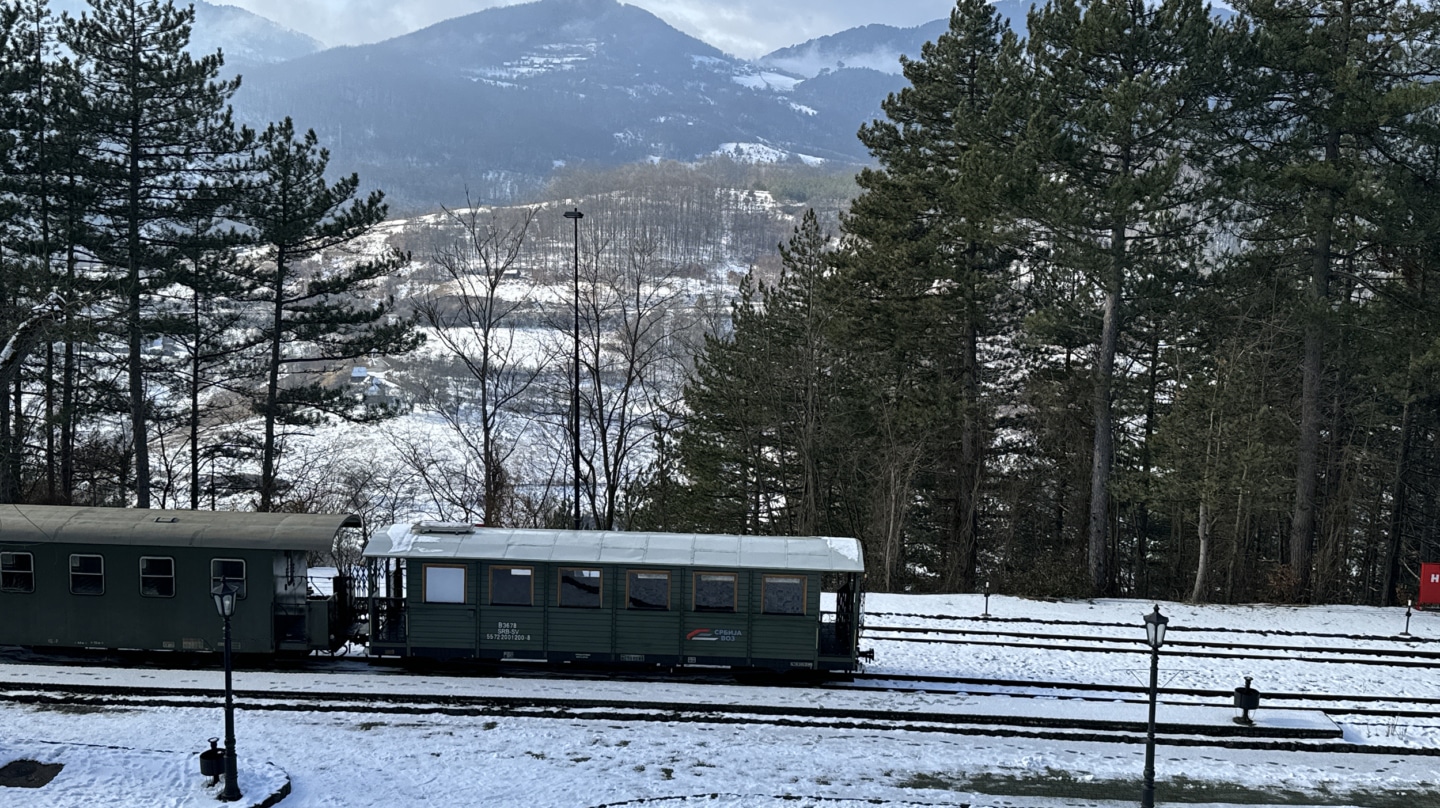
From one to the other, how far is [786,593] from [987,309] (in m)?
17.3

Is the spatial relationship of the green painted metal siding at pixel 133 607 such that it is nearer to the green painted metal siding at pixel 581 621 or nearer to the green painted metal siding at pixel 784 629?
the green painted metal siding at pixel 581 621

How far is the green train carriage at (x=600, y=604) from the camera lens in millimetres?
17703

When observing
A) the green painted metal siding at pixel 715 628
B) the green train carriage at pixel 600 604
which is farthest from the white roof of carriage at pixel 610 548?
the green painted metal siding at pixel 715 628

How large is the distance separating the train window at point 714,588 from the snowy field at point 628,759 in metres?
1.61

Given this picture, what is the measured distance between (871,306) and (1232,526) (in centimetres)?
1378

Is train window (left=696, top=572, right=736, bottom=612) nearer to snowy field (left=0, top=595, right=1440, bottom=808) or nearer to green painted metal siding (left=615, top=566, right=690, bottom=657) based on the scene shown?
green painted metal siding (left=615, top=566, right=690, bottom=657)

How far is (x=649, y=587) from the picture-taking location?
17.8 meters

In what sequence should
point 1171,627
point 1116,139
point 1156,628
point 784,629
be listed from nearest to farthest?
point 1156,628 → point 784,629 → point 1171,627 → point 1116,139

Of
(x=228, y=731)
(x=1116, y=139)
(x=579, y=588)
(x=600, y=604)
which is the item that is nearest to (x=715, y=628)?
(x=600, y=604)

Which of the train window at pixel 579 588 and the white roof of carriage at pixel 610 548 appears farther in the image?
the train window at pixel 579 588

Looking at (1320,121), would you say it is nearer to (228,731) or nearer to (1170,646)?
(1170,646)

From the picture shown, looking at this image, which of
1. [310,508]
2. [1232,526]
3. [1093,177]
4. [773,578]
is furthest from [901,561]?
[310,508]

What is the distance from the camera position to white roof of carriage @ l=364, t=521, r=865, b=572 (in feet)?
57.9

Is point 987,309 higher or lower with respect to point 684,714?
higher
